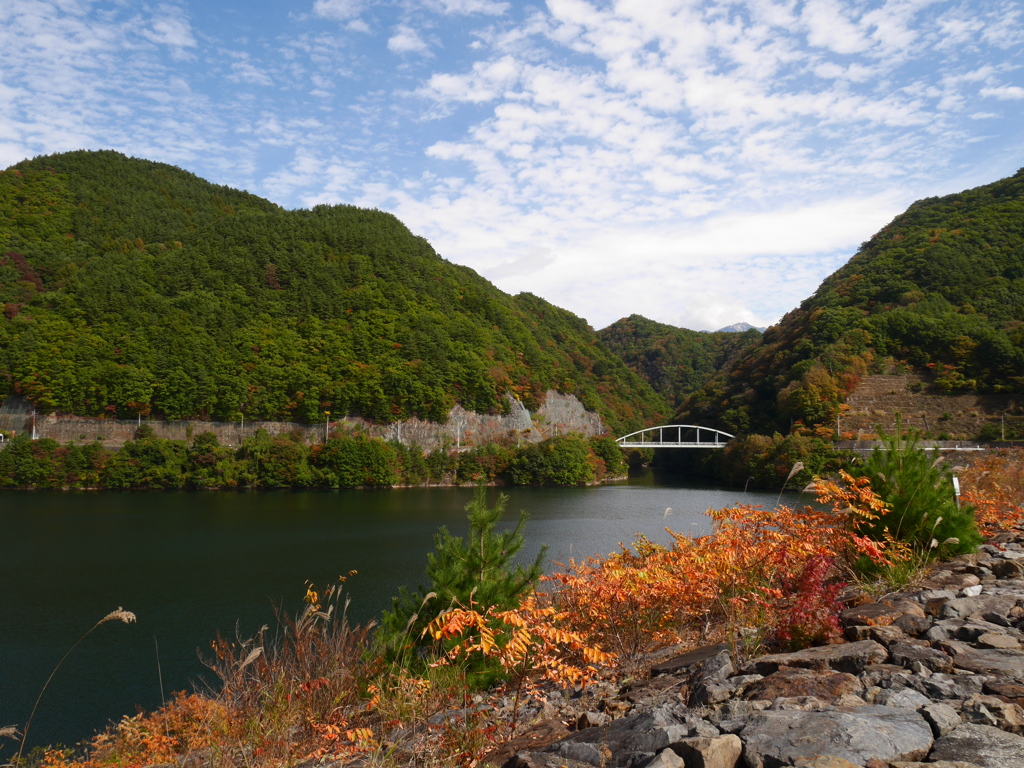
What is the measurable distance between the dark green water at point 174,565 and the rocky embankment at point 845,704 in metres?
7.38

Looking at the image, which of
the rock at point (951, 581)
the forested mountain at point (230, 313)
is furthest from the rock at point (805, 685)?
the forested mountain at point (230, 313)

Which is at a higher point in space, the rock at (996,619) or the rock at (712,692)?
the rock at (996,619)

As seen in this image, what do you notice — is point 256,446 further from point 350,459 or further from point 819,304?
point 819,304

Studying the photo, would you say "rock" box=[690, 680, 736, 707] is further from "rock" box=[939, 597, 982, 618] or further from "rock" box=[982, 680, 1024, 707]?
"rock" box=[939, 597, 982, 618]

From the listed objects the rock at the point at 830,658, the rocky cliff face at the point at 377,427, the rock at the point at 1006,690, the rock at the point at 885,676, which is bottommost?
the rock at the point at 830,658

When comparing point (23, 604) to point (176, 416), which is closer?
point (23, 604)

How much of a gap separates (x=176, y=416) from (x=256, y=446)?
8.63 meters

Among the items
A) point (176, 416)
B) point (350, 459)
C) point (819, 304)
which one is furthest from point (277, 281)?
point (819, 304)

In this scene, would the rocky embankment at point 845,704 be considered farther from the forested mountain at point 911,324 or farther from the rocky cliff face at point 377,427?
the rocky cliff face at point 377,427

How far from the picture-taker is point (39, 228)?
69.1 metres

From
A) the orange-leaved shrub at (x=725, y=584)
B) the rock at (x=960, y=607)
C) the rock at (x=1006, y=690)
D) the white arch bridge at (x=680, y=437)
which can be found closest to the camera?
the rock at (x=1006, y=690)

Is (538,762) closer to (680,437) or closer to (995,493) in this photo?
(995,493)

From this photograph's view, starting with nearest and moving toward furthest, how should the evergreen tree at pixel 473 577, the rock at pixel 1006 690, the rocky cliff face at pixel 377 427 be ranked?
the rock at pixel 1006 690, the evergreen tree at pixel 473 577, the rocky cliff face at pixel 377 427

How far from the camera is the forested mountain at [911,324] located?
49.5 meters
